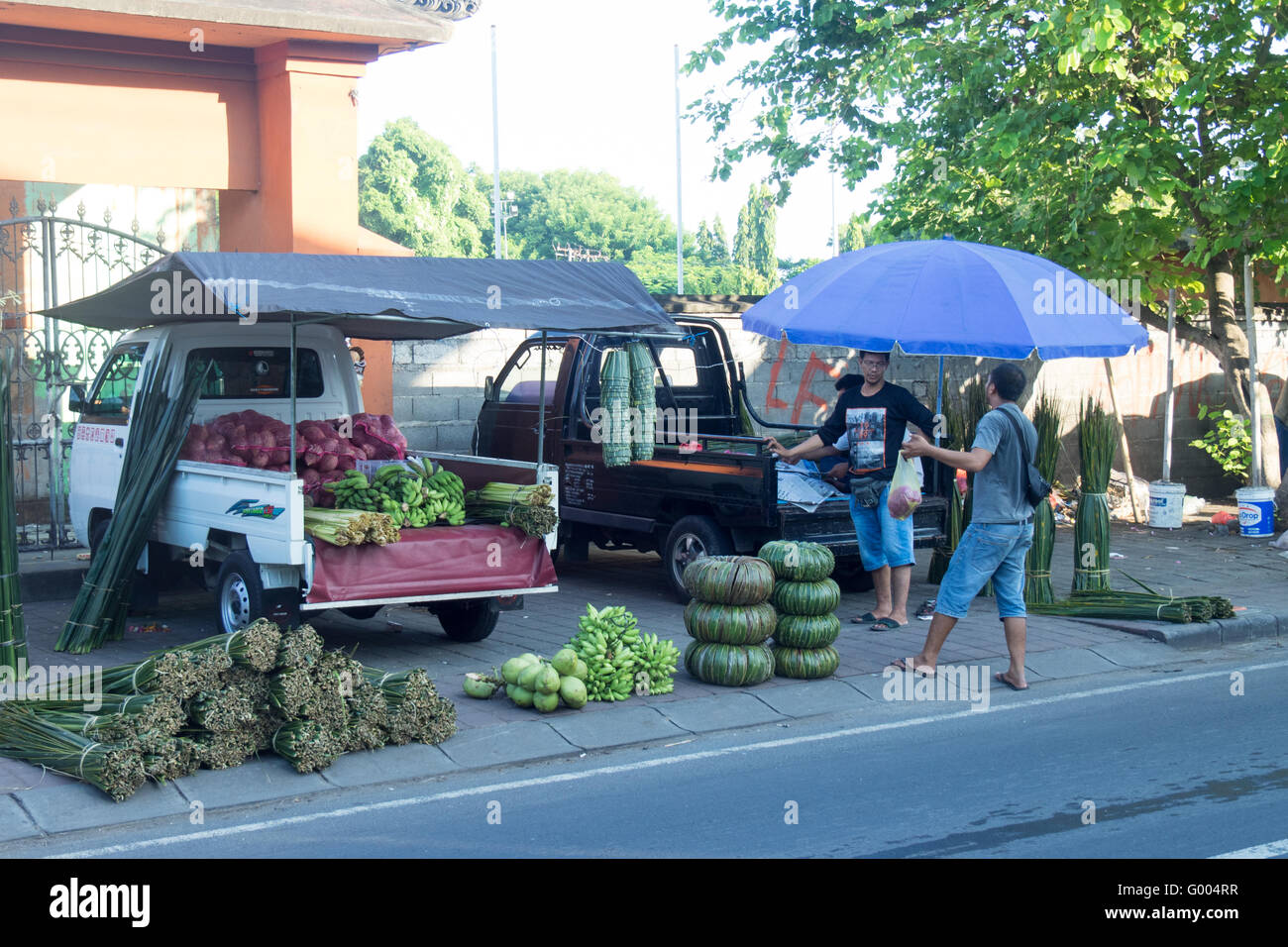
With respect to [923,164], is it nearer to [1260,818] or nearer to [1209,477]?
[1209,477]

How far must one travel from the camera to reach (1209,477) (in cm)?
1803

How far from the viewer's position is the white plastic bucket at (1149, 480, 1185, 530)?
14750mm

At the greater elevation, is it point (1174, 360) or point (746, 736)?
point (1174, 360)

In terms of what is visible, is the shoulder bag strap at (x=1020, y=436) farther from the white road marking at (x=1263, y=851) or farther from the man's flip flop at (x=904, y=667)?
the white road marking at (x=1263, y=851)

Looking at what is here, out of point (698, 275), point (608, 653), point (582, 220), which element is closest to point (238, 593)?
point (608, 653)

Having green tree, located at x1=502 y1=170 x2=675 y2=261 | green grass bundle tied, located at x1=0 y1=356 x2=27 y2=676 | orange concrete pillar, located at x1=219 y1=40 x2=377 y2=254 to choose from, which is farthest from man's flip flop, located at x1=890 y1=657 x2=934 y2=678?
green tree, located at x1=502 y1=170 x2=675 y2=261

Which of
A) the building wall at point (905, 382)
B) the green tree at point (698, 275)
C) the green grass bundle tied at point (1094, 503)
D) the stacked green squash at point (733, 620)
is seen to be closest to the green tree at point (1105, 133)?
the building wall at point (905, 382)

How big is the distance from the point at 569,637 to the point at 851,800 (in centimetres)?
359

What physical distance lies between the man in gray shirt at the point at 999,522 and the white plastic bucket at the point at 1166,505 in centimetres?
771

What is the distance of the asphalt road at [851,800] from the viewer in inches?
203

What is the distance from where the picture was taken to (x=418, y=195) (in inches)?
2805

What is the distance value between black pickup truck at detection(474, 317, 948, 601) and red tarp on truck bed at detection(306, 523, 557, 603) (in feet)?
6.01
